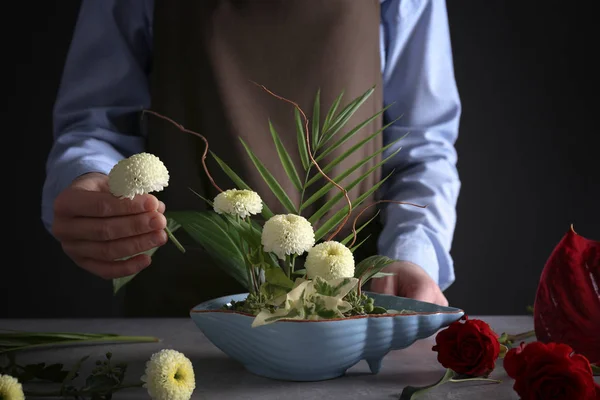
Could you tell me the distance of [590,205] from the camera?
1619 mm

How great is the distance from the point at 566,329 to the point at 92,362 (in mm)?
358

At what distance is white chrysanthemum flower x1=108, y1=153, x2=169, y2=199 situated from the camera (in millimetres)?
470

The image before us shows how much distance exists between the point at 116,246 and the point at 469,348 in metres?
0.30

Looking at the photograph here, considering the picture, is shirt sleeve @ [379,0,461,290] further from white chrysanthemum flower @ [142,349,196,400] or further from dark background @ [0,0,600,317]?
dark background @ [0,0,600,317]

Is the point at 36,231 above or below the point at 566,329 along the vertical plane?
below

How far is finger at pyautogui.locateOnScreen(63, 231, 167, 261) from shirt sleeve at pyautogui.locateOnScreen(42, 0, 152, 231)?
0.88 feet

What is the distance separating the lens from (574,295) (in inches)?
20.0

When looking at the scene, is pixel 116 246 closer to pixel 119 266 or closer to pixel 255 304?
pixel 119 266

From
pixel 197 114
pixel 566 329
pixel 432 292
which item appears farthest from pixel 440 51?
pixel 566 329

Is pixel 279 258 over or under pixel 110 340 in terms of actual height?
over

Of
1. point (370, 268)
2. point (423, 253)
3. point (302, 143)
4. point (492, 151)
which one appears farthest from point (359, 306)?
point (492, 151)

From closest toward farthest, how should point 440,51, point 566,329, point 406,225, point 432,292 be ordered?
point 566,329 → point 432,292 → point 406,225 → point 440,51

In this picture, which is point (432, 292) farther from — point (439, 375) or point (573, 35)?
point (573, 35)

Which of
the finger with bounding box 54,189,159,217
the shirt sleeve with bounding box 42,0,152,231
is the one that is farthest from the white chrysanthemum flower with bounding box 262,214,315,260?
the shirt sleeve with bounding box 42,0,152,231
